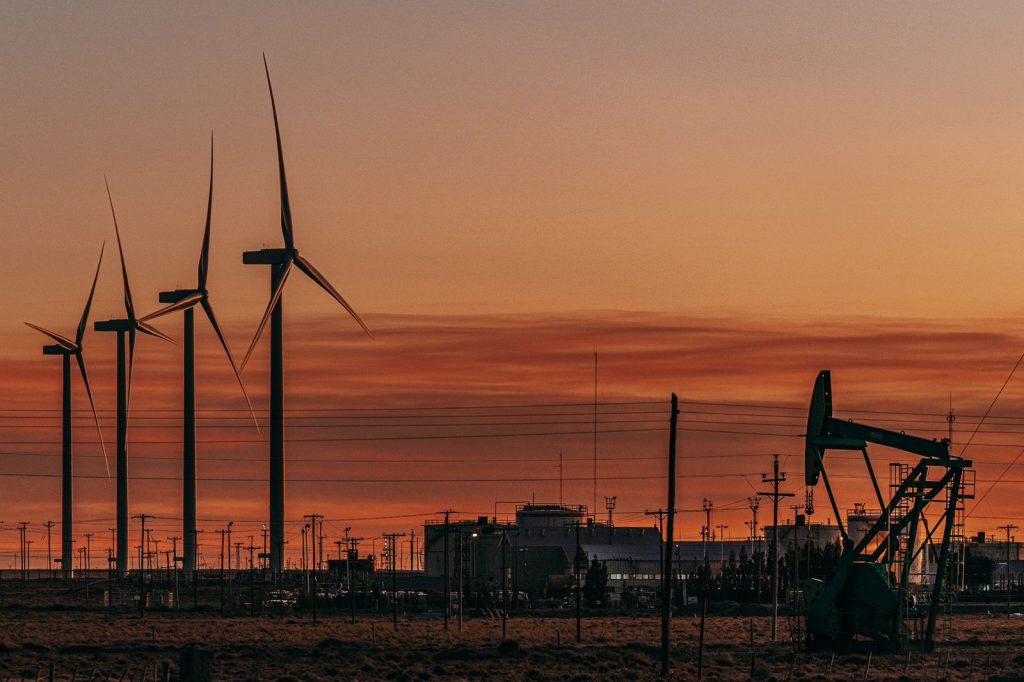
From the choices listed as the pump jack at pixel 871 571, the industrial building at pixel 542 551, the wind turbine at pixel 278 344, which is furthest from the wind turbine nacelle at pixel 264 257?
the pump jack at pixel 871 571

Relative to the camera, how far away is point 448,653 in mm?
68438

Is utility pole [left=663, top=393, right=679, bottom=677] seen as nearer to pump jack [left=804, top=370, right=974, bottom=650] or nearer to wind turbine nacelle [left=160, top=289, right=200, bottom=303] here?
pump jack [left=804, top=370, right=974, bottom=650]

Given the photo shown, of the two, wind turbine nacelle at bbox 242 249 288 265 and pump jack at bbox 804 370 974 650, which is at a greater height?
wind turbine nacelle at bbox 242 249 288 265

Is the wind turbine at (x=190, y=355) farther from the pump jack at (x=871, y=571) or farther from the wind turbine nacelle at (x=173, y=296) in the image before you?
the pump jack at (x=871, y=571)

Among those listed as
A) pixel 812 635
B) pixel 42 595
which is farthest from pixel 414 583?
pixel 812 635

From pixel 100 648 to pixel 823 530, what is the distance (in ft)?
405

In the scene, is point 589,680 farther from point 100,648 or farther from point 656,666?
point 100,648

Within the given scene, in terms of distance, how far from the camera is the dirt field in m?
57.1

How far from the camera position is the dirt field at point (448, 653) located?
187 feet

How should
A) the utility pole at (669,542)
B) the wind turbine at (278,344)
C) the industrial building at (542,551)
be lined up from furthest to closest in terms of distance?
the industrial building at (542,551) → the wind turbine at (278,344) → the utility pole at (669,542)

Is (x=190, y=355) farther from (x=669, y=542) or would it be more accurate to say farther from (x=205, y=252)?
(x=669, y=542)

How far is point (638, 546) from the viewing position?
609 feet

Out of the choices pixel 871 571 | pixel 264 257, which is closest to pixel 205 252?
pixel 264 257

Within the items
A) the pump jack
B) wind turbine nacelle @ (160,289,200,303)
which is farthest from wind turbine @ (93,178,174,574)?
the pump jack
